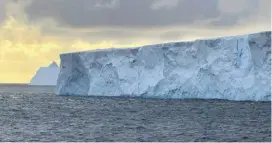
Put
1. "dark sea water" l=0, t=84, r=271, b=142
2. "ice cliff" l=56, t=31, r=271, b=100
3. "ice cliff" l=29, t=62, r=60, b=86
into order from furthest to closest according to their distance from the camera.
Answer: "ice cliff" l=29, t=62, r=60, b=86
"ice cliff" l=56, t=31, r=271, b=100
"dark sea water" l=0, t=84, r=271, b=142

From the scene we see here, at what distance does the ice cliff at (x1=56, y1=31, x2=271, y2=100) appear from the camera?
37375 mm

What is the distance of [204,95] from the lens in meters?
41.7

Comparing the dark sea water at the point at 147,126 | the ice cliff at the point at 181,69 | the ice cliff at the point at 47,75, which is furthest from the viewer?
the ice cliff at the point at 47,75

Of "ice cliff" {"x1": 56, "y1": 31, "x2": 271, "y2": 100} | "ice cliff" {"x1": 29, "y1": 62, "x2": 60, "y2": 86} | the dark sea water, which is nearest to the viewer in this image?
the dark sea water

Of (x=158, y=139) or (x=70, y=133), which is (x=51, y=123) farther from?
(x=158, y=139)

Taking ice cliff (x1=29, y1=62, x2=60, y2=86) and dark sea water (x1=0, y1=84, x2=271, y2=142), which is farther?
ice cliff (x1=29, y1=62, x2=60, y2=86)

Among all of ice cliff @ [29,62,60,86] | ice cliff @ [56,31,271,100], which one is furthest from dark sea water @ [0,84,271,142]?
ice cliff @ [29,62,60,86]

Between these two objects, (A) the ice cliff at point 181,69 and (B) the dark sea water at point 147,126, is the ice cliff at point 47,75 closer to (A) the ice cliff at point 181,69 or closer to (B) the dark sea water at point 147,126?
(A) the ice cliff at point 181,69

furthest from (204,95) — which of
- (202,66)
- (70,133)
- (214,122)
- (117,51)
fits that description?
(70,133)

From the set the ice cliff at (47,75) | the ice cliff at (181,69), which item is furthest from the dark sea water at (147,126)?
the ice cliff at (47,75)

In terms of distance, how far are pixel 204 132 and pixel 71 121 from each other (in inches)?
316

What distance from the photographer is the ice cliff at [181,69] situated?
3738 centimetres

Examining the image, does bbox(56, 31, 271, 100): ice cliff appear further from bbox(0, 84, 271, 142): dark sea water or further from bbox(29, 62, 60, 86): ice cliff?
bbox(29, 62, 60, 86): ice cliff

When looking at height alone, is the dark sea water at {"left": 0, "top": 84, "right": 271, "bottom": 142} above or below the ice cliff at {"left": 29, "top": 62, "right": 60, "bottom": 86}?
below
